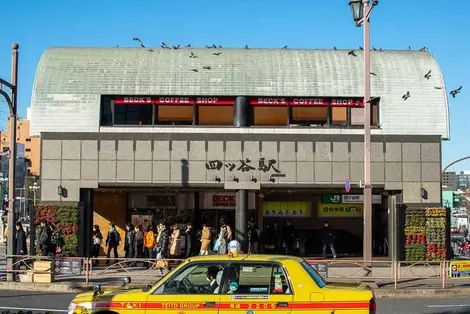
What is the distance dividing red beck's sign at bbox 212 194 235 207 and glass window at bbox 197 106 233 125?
476cm

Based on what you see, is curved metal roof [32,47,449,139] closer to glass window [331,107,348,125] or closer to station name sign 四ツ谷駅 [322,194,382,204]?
glass window [331,107,348,125]

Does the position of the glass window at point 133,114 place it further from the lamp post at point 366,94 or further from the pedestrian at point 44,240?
the lamp post at point 366,94

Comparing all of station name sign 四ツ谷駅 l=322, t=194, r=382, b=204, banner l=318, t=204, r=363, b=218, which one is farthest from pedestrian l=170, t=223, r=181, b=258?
banner l=318, t=204, r=363, b=218

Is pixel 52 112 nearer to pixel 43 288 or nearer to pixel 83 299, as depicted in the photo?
pixel 43 288

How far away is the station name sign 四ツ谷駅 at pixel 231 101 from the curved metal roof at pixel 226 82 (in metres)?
0.34

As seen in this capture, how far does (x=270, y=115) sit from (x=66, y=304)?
44.6ft

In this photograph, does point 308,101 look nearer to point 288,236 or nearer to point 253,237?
point 253,237

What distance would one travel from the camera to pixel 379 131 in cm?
2825

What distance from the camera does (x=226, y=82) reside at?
28.4 m

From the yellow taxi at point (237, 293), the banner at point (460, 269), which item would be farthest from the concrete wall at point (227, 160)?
the yellow taxi at point (237, 293)

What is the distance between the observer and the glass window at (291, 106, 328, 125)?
28.7 metres

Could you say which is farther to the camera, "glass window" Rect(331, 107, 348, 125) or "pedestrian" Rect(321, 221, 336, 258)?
"pedestrian" Rect(321, 221, 336, 258)

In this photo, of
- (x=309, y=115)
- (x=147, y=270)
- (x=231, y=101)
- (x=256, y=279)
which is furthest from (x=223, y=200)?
(x=256, y=279)

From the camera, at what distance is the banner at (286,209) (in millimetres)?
33062
